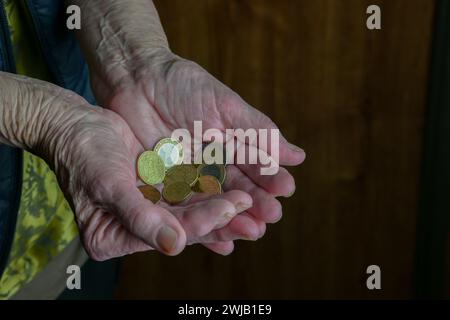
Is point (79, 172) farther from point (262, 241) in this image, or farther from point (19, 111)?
point (262, 241)

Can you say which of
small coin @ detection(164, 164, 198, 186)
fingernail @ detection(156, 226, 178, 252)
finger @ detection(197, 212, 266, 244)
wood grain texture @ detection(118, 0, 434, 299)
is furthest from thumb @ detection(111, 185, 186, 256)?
wood grain texture @ detection(118, 0, 434, 299)

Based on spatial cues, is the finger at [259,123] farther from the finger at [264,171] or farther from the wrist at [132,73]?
the wrist at [132,73]

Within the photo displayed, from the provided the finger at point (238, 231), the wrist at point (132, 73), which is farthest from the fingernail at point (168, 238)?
the wrist at point (132, 73)

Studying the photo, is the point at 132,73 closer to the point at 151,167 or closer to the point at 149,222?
the point at 151,167

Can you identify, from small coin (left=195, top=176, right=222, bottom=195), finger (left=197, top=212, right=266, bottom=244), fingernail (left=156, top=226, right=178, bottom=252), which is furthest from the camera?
small coin (left=195, top=176, right=222, bottom=195)

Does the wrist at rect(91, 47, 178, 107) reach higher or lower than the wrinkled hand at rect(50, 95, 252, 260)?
higher

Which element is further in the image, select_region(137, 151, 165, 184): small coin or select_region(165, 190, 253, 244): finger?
select_region(137, 151, 165, 184): small coin

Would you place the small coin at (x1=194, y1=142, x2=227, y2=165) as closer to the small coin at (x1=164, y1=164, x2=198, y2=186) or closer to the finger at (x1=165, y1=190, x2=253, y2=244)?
the small coin at (x1=164, y1=164, x2=198, y2=186)

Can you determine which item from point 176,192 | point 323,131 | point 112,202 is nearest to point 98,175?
point 112,202
